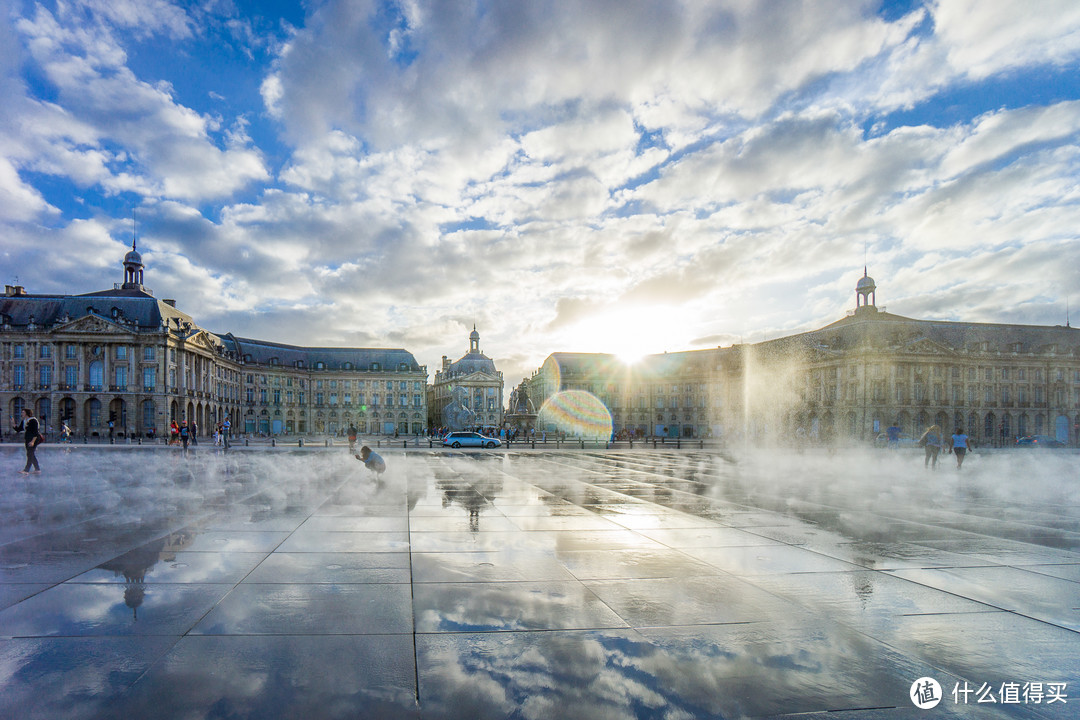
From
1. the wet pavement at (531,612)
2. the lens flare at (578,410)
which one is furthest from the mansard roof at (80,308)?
the wet pavement at (531,612)

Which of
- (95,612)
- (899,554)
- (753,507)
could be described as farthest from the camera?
(753,507)

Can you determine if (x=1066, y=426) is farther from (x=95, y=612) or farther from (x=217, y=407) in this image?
(x=217, y=407)

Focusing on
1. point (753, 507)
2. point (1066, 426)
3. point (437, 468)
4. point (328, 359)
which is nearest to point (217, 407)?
point (328, 359)

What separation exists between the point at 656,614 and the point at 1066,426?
4352 inches

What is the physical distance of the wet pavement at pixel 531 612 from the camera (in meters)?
4.05

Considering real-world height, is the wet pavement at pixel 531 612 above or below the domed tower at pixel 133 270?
below

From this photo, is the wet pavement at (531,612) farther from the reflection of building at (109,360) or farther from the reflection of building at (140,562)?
the reflection of building at (109,360)

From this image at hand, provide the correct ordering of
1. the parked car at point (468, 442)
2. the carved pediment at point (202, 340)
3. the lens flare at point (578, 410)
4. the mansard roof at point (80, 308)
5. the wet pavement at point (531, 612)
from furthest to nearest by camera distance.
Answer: the lens flare at point (578, 410) → the carved pediment at point (202, 340) → the mansard roof at point (80, 308) → the parked car at point (468, 442) → the wet pavement at point (531, 612)

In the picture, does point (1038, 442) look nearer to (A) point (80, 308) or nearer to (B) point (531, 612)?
(B) point (531, 612)

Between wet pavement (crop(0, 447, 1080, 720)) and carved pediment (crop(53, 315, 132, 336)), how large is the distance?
72.6 m

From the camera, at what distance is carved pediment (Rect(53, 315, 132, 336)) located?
7050 cm

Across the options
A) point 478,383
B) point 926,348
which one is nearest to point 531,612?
point 926,348

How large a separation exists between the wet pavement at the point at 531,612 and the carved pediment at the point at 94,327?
7264cm

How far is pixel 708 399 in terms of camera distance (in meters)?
107
